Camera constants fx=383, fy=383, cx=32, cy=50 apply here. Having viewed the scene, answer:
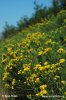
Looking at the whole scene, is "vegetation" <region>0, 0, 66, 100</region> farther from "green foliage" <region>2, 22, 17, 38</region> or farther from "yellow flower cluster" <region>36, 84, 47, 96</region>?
"green foliage" <region>2, 22, 17, 38</region>

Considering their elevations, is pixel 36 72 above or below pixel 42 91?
above

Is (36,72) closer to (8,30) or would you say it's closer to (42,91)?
(42,91)

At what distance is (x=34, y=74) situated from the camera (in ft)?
22.8

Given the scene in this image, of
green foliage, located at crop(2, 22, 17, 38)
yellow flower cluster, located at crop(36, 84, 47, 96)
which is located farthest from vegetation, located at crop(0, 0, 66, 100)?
green foliage, located at crop(2, 22, 17, 38)

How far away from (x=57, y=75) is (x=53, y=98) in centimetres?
78

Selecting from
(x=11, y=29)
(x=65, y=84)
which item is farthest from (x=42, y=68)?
(x=11, y=29)

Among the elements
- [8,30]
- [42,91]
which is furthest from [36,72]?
[8,30]

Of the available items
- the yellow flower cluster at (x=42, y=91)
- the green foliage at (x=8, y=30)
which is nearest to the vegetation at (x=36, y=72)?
the yellow flower cluster at (x=42, y=91)

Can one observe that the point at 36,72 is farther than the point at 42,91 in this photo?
Yes

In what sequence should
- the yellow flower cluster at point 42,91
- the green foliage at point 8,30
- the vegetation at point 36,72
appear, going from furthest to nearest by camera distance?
the green foliage at point 8,30 < the vegetation at point 36,72 < the yellow flower cluster at point 42,91

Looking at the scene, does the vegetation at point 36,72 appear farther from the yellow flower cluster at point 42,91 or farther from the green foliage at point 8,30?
the green foliage at point 8,30

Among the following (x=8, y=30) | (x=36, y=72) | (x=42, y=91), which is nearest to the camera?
(x=42, y=91)

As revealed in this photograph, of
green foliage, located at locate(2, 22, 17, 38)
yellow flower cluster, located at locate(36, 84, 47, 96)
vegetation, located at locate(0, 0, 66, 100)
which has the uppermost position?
green foliage, located at locate(2, 22, 17, 38)

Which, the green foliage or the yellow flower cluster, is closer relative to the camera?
the yellow flower cluster
